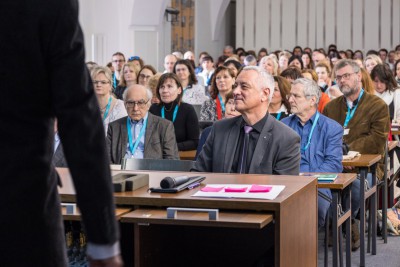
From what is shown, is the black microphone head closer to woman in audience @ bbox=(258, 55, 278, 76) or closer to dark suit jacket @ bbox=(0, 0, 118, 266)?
dark suit jacket @ bbox=(0, 0, 118, 266)

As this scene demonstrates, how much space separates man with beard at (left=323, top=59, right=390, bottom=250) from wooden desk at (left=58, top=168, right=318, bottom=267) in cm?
277

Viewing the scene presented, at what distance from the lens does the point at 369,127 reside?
7.17 m

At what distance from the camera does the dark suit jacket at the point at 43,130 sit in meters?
1.81

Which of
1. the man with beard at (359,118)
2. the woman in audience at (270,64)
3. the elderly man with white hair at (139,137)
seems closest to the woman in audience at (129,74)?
the woman in audience at (270,64)

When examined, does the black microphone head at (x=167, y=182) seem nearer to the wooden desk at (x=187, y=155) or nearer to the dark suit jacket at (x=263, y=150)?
the dark suit jacket at (x=263, y=150)

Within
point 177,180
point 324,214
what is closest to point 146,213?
point 177,180

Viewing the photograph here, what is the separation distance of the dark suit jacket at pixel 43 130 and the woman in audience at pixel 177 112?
585 cm

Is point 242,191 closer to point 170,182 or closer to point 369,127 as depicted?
point 170,182

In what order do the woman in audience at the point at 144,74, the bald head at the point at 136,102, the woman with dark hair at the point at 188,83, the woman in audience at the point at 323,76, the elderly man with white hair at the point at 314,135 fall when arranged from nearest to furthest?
the elderly man with white hair at the point at 314,135 < the bald head at the point at 136,102 < the woman in audience at the point at 144,74 < the woman with dark hair at the point at 188,83 < the woman in audience at the point at 323,76

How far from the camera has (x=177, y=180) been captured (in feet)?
12.3

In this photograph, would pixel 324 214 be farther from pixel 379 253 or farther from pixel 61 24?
pixel 61 24

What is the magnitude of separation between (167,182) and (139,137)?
2.98 m

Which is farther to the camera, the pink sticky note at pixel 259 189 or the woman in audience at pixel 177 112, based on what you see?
the woman in audience at pixel 177 112

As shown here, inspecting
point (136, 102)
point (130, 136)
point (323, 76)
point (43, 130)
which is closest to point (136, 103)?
point (136, 102)
